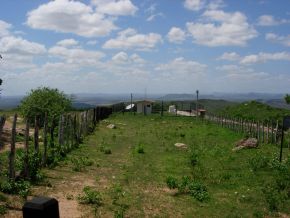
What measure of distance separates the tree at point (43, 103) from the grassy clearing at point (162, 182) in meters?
5.34

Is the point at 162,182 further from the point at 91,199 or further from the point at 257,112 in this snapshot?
the point at 257,112

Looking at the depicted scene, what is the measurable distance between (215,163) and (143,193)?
7157 millimetres

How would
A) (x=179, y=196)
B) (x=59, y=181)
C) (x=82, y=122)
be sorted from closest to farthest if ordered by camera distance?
(x=179, y=196) → (x=59, y=181) → (x=82, y=122)

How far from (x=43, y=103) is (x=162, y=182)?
1672 centimetres

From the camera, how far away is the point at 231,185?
15.2 meters

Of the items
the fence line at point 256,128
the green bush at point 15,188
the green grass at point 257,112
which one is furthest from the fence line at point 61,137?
the green grass at point 257,112

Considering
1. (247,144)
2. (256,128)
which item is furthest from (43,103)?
(256,128)

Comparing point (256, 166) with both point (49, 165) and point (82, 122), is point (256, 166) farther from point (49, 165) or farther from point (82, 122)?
point (82, 122)

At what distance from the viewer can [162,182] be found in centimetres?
1552

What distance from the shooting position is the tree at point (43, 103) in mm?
29484

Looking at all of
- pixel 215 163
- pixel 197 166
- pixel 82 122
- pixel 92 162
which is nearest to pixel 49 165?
pixel 92 162

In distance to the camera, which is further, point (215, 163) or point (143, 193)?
point (215, 163)

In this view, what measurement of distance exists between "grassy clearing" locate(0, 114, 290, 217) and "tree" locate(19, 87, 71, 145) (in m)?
5.34

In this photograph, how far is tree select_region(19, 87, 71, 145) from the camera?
96.7 ft
